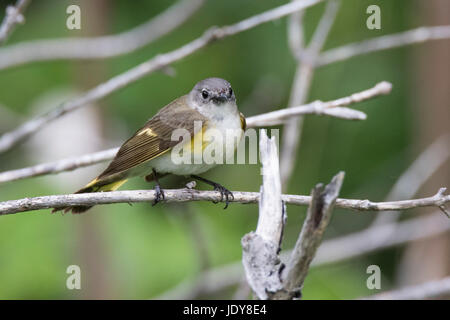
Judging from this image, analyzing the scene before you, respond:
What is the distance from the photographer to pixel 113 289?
4.25m

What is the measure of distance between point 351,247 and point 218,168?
1267 millimetres

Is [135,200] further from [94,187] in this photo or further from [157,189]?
[94,187]

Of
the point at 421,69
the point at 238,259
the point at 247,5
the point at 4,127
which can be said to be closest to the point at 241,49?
the point at 247,5

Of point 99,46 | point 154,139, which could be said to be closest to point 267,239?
point 154,139

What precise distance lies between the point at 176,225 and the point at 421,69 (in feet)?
7.61

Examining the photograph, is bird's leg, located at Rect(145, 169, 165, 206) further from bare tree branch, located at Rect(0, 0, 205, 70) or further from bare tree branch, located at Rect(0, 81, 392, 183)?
bare tree branch, located at Rect(0, 0, 205, 70)

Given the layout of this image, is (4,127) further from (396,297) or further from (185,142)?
(396,297)

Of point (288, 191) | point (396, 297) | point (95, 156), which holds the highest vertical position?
point (288, 191)

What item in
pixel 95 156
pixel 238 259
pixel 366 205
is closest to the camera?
pixel 366 205

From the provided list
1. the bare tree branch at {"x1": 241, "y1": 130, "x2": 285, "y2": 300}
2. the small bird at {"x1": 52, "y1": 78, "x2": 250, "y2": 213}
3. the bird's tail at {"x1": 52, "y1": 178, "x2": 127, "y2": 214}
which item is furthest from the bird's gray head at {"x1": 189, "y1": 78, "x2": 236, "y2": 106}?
the bare tree branch at {"x1": 241, "y1": 130, "x2": 285, "y2": 300}

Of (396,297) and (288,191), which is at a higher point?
(288,191)

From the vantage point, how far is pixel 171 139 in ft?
11.0

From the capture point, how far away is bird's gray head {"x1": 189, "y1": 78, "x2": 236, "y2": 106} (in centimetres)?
346

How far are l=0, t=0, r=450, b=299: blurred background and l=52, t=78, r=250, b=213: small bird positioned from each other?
0.93 meters
